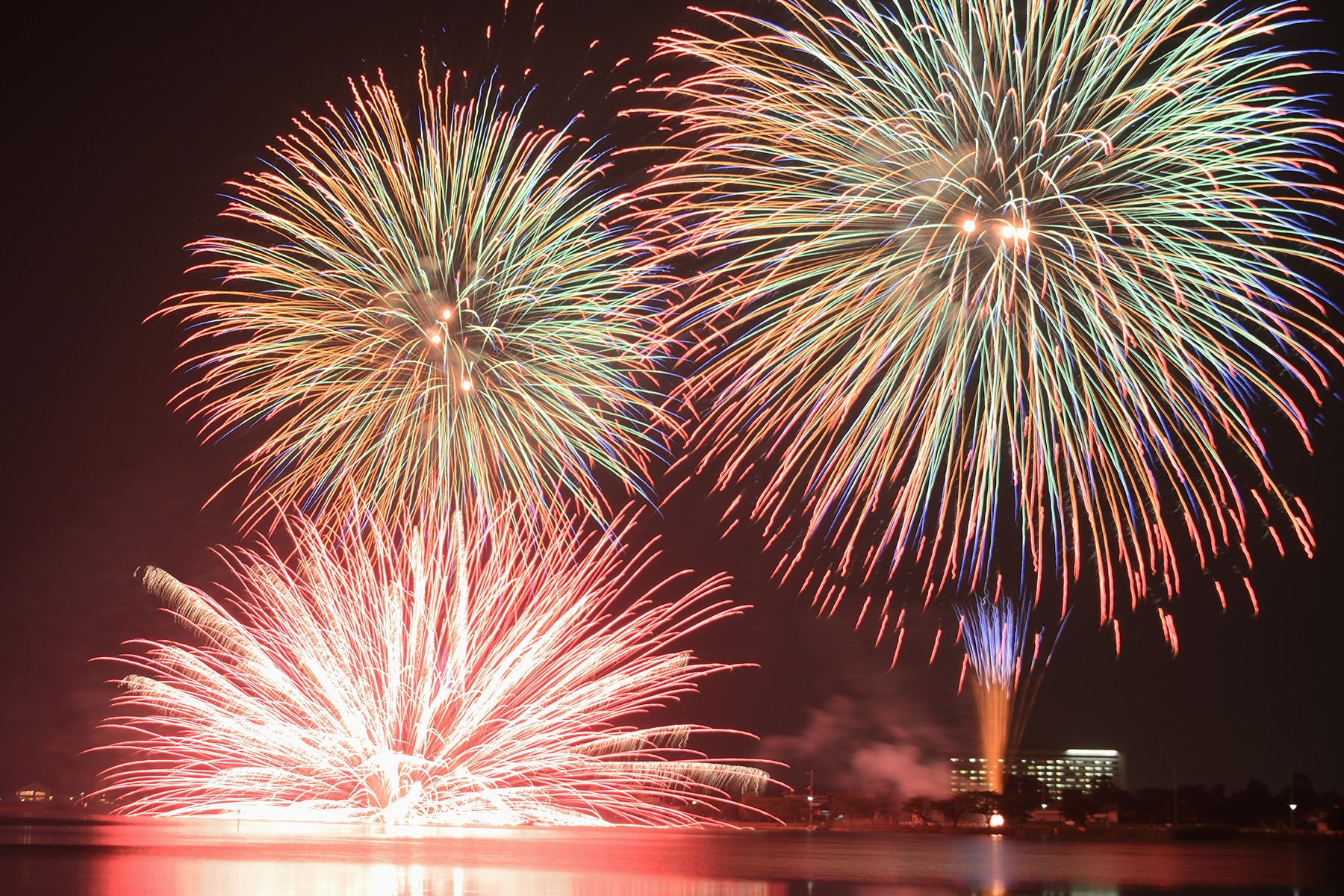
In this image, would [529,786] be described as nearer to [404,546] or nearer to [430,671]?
[430,671]

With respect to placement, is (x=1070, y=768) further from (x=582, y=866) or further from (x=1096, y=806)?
(x=582, y=866)

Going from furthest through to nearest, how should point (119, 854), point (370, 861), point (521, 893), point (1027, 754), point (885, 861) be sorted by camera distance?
point (1027, 754) < point (885, 861) < point (119, 854) < point (370, 861) < point (521, 893)

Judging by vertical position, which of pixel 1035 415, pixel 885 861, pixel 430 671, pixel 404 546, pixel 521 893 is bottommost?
pixel 885 861

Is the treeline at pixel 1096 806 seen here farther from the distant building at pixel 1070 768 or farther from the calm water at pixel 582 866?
the calm water at pixel 582 866

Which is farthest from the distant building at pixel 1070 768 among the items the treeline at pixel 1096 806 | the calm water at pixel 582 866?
the calm water at pixel 582 866

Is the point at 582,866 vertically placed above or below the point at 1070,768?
above

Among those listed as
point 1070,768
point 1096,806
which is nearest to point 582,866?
point 1096,806

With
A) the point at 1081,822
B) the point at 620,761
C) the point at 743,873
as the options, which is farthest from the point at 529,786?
the point at 1081,822
